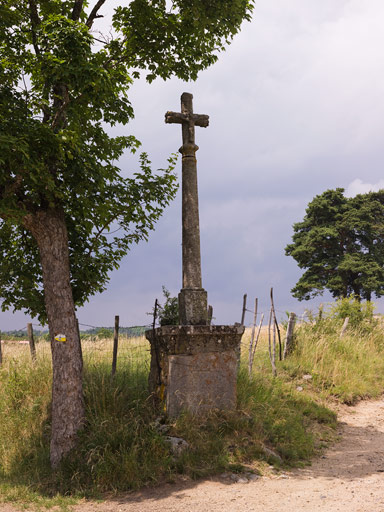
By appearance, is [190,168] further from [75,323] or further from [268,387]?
[268,387]

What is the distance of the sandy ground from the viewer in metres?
5.85

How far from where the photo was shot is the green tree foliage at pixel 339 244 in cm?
2886

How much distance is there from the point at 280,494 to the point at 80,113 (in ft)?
25.5

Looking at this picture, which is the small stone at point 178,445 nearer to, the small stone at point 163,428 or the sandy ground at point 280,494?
the small stone at point 163,428

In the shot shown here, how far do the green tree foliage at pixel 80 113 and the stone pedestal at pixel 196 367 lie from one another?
247 cm

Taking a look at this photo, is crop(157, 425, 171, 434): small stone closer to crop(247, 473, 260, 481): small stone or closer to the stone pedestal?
the stone pedestal

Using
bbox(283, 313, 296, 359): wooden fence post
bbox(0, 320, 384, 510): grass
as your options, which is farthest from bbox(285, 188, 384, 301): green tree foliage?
bbox(0, 320, 384, 510): grass

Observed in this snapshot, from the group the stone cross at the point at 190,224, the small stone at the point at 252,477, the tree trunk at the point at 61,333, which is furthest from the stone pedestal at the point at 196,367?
the tree trunk at the point at 61,333

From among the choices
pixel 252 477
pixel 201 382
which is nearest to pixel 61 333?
pixel 201 382

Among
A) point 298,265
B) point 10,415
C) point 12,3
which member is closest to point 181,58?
point 12,3

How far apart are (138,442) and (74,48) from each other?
655 cm

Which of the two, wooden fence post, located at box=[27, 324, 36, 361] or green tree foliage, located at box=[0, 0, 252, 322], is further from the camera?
wooden fence post, located at box=[27, 324, 36, 361]

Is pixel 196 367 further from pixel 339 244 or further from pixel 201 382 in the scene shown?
pixel 339 244

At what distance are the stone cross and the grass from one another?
71.5 inches
